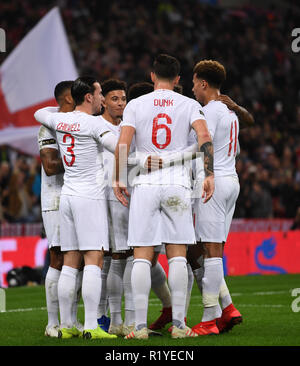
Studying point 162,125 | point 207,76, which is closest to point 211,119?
point 207,76

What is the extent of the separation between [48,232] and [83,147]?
1.05 meters

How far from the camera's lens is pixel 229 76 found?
2666 cm

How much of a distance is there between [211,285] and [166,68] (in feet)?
6.65

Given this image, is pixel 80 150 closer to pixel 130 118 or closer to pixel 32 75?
pixel 130 118

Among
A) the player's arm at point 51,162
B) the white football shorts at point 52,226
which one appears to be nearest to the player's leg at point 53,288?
the white football shorts at point 52,226

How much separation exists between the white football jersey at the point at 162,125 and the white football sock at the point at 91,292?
87 cm

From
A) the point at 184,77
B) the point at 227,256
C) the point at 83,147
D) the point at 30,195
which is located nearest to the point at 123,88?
the point at 83,147

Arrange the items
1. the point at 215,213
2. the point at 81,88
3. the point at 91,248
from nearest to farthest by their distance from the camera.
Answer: the point at 91,248 < the point at 81,88 < the point at 215,213

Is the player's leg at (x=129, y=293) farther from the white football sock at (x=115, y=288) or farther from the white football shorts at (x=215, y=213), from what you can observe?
the white football shorts at (x=215, y=213)

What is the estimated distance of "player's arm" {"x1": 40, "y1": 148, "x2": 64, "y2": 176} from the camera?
25.6ft

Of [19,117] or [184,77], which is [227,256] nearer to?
[19,117]

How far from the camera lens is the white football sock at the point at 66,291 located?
7.41m

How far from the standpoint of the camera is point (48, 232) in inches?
314
